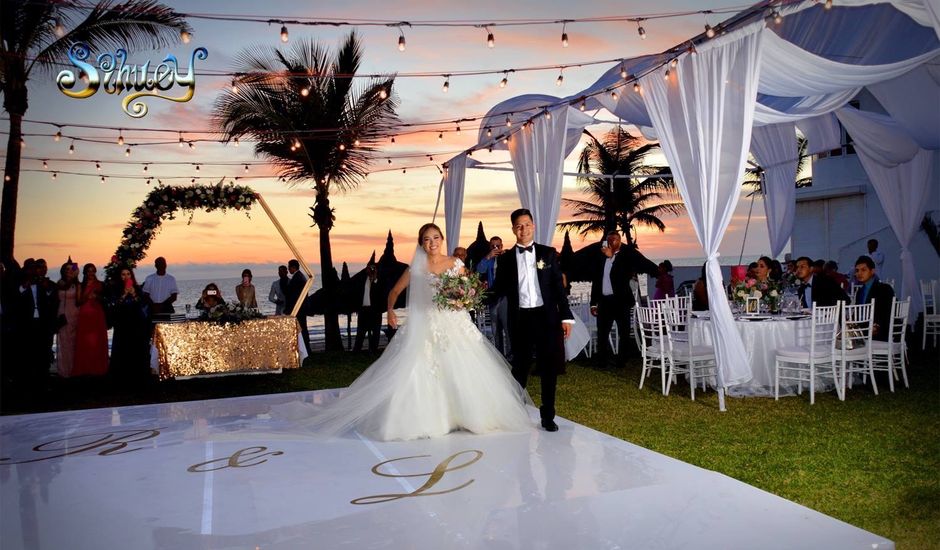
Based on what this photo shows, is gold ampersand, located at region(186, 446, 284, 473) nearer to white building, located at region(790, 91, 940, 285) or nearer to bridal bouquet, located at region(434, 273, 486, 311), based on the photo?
bridal bouquet, located at region(434, 273, 486, 311)

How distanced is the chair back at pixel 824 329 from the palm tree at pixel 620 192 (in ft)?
62.8

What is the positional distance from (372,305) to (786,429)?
27.2ft

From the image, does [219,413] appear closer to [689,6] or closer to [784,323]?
[784,323]

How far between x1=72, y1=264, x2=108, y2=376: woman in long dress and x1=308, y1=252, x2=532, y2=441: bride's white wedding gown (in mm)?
5264

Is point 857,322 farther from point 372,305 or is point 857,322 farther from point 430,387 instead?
point 372,305

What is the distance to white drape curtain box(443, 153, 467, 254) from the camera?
541 inches

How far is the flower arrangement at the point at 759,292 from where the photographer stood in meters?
8.73

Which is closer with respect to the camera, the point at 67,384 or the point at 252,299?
the point at 67,384

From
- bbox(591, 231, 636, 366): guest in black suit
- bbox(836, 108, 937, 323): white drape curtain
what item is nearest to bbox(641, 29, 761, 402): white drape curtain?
bbox(591, 231, 636, 366): guest in black suit

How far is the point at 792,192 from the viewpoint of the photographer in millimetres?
13609

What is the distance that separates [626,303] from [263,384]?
207 inches

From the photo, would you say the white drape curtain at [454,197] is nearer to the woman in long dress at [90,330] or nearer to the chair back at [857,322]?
the woman in long dress at [90,330]

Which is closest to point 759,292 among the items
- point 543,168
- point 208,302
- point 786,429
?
point 786,429

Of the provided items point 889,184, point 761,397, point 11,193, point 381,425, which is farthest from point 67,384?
point 889,184
